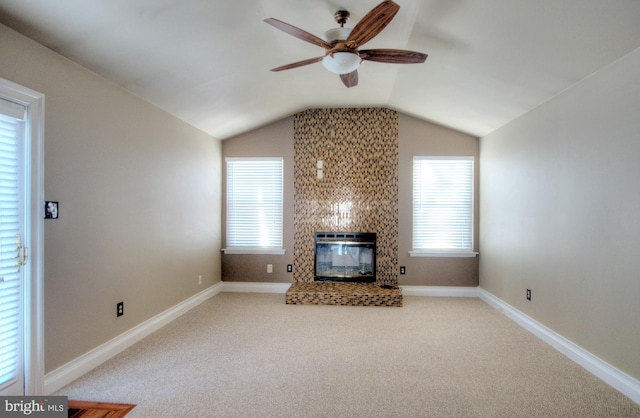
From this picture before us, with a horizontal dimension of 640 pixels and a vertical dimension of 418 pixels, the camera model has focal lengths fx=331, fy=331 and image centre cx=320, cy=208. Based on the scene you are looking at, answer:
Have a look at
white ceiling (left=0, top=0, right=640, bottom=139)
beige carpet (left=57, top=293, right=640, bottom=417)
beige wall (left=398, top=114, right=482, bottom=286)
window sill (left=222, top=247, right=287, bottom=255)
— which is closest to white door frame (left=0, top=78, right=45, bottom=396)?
beige carpet (left=57, top=293, right=640, bottom=417)

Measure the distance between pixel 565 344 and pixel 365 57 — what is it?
10.1ft

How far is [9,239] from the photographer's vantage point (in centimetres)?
211

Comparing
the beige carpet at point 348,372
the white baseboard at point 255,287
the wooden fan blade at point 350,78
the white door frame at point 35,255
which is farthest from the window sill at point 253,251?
the white door frame at point 35,255

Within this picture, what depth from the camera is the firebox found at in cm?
511

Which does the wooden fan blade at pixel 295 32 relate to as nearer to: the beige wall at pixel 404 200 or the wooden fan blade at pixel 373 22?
the wooden fan blade at pixel 373 22

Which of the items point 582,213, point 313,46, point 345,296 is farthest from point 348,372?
point 313,46

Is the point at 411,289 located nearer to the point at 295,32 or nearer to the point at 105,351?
the point at 105,351

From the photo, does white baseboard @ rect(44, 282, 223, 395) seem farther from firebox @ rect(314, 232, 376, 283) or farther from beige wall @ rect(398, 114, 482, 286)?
beige wall @ rect(398, 114, 482, 286)

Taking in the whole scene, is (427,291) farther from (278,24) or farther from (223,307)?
(278,24)

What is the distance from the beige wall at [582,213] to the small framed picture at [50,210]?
411cm

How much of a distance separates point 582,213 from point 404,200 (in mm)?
2487

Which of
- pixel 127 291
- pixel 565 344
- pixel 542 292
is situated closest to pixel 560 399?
pixel 565 344

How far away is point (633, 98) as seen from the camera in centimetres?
233

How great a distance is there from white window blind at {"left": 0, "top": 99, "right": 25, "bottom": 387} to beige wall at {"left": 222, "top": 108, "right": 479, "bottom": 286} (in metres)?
3.23
